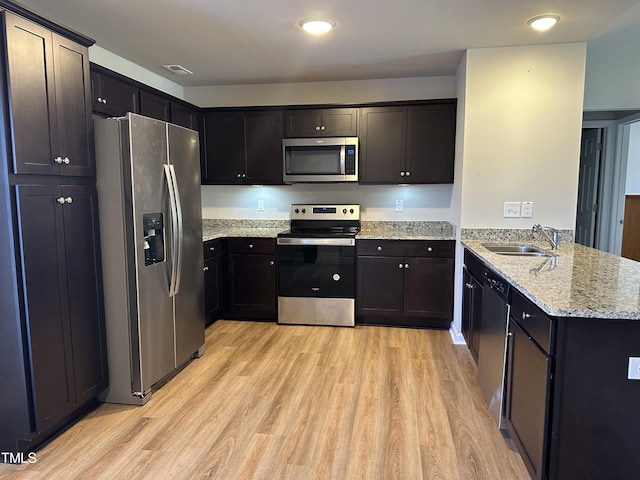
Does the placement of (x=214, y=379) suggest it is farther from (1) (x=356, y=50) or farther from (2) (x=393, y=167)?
(1) (x=356, y=50)

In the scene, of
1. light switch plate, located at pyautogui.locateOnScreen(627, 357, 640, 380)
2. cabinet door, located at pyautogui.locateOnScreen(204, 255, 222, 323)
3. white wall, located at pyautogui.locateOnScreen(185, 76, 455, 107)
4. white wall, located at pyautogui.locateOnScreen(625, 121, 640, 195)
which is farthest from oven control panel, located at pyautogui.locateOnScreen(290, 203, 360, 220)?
white wall, located at pyautogui.locateOnScreen(625, 121, 640, 195)

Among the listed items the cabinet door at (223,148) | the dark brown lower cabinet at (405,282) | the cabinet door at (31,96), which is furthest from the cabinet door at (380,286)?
the cabinet door at (31,96)

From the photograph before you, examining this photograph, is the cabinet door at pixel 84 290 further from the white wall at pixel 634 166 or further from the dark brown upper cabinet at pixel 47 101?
the white wall at pixel 634 166

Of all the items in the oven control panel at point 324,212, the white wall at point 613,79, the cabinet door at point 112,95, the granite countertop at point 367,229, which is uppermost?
the white wall at point 613,79

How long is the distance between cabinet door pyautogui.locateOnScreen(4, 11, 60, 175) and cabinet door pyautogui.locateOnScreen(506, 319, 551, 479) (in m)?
2.35

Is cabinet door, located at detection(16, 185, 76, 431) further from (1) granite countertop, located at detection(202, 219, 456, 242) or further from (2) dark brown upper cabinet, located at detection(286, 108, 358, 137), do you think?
(2) dark brown upper cabinet, located at detection(286, 108, 358, 137)

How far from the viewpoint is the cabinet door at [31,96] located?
1753 mm

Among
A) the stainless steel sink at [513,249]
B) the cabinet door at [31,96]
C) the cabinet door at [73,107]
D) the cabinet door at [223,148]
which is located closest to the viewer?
the cabinet door at [31,96]

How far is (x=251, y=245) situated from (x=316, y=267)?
68cm

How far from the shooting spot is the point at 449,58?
3.34m

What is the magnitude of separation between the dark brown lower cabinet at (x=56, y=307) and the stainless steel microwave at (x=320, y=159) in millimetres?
1994

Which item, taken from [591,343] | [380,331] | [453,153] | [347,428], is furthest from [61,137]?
[453,153]

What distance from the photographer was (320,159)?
387 centimetres

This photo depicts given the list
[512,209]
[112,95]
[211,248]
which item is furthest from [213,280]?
[512,209]
